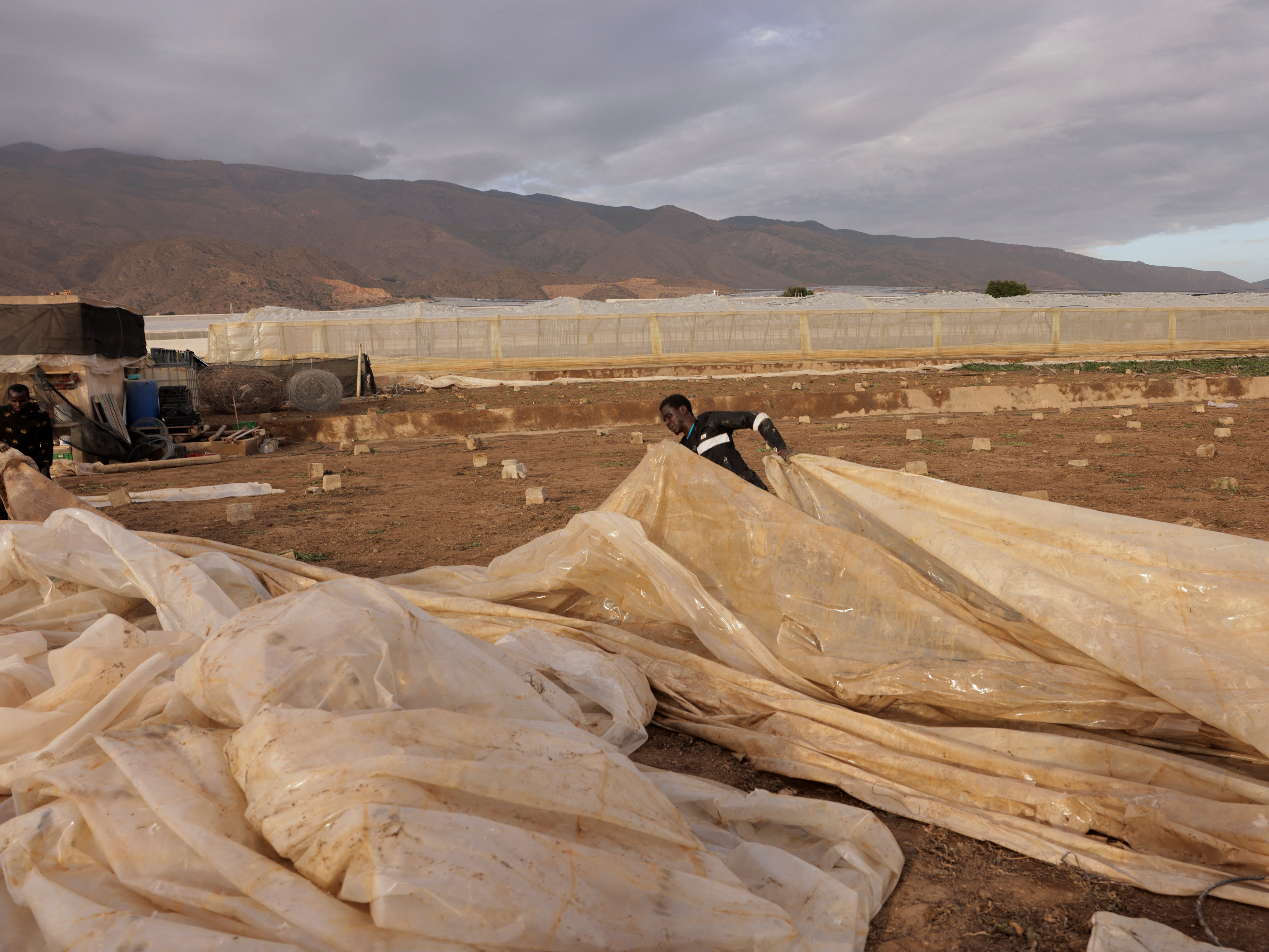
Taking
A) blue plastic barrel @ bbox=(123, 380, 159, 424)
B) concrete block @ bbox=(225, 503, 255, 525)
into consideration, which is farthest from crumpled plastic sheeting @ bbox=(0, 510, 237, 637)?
blue plastic barrel @ bbox=(123, 380, 159, 424)

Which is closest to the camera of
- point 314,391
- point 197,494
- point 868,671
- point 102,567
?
point 868,671

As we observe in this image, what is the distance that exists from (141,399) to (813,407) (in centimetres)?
1216

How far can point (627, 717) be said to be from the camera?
3035mm

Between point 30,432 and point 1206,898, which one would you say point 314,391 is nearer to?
point 30,432

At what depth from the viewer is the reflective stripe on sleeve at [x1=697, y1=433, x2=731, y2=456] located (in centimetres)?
535

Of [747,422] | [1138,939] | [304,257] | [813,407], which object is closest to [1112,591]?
[1138,939]

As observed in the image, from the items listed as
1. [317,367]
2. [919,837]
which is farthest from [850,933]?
[317,367]

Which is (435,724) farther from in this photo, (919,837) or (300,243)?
(300,243)

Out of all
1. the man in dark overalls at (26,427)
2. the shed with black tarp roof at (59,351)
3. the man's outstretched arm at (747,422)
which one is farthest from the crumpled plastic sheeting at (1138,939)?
the shed with black tarp roof at (59,351)

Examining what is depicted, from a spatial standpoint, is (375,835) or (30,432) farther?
(30,432)

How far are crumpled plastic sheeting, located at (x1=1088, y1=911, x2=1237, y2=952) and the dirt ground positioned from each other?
0.09 m

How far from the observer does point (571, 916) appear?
1.62 m

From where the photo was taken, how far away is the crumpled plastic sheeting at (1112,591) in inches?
105

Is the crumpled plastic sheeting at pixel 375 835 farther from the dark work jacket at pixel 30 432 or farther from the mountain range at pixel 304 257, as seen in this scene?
the mountain range at pixel 304 257
